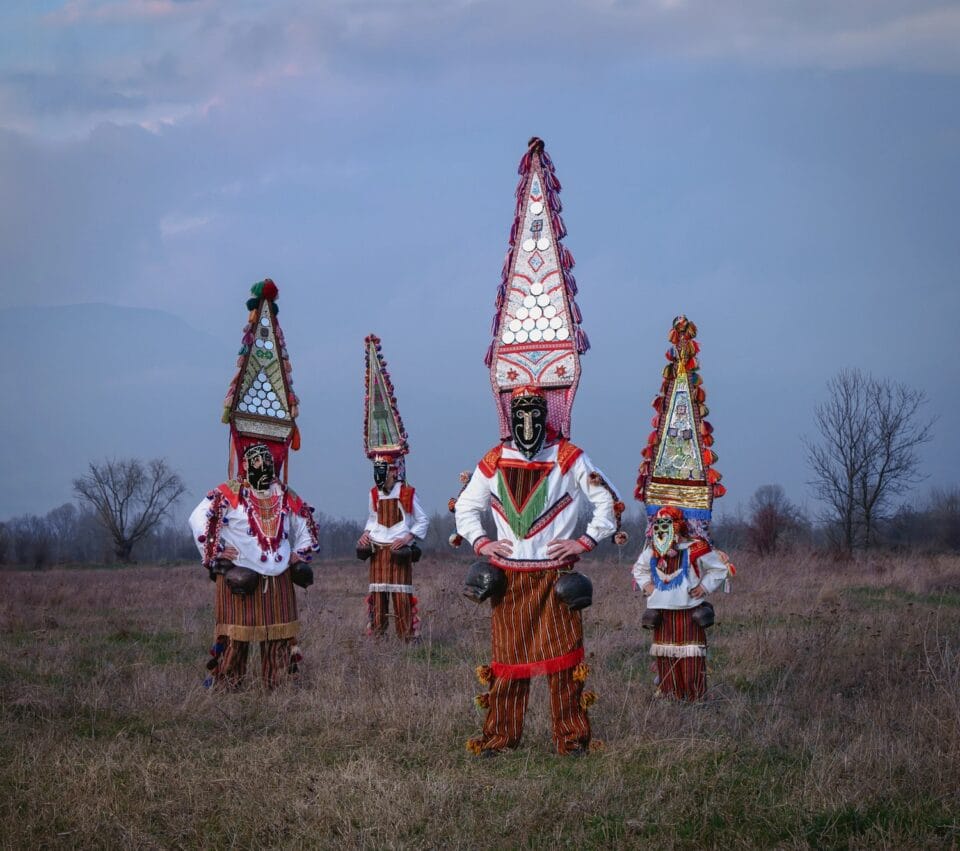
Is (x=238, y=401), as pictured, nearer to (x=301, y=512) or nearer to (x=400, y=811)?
(x=301, y=512)

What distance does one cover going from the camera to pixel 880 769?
18.5 feet

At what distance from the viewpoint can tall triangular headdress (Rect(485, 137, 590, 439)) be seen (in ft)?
22.6

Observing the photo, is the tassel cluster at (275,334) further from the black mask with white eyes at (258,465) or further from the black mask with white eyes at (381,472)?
the black mask with white eyes at (381,472)

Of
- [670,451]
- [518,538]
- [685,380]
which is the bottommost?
[518,538]

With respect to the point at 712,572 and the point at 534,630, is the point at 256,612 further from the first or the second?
the point at 712,572

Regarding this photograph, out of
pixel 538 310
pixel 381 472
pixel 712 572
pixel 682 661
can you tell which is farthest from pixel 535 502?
pixel 381 472

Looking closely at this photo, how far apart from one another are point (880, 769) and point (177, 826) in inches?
147

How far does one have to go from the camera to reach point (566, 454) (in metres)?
6.73

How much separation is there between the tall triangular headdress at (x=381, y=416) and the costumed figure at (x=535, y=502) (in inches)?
232

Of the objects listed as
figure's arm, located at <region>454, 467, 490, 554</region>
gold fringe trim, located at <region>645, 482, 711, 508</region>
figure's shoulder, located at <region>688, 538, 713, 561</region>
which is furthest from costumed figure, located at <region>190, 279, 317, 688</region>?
figure's shoulder, located at <region>688, 538, 713, 561</region>

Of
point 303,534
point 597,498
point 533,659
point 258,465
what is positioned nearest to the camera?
point 533,659

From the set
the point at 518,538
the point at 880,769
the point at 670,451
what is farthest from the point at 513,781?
the point at 670,451

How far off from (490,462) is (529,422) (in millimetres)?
417

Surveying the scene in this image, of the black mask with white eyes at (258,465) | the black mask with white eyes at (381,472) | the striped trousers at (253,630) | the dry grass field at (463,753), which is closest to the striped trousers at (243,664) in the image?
the striped trousers at (253,630)
